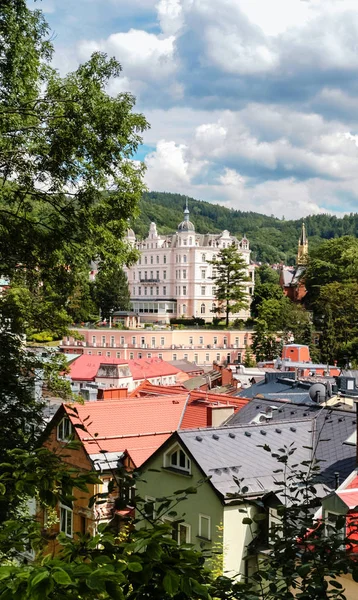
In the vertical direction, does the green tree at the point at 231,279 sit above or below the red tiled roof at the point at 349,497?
above

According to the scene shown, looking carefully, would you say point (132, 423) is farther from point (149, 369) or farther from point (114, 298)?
point (114, 298)

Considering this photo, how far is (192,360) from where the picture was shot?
2726 inches

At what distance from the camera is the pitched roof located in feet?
56.5

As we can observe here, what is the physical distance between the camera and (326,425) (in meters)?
17.0

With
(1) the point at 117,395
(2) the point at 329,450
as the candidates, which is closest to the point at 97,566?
(2) the point at 329,450

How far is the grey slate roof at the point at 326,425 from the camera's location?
14.9m

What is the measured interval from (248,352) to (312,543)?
63626mm

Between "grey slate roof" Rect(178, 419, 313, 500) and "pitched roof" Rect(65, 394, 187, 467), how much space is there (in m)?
2.26

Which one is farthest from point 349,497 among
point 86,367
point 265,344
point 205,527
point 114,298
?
point 114,298

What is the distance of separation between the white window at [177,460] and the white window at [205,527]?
128cm

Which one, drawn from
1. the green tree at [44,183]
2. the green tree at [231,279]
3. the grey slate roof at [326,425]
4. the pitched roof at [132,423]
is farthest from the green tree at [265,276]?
the green tree at [44,183]

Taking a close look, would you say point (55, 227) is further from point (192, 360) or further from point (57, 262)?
point (192, 360)

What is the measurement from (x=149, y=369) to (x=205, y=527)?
3818 centimetres

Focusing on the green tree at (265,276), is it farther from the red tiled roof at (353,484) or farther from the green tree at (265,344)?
the red tiled roof at (353,484)
